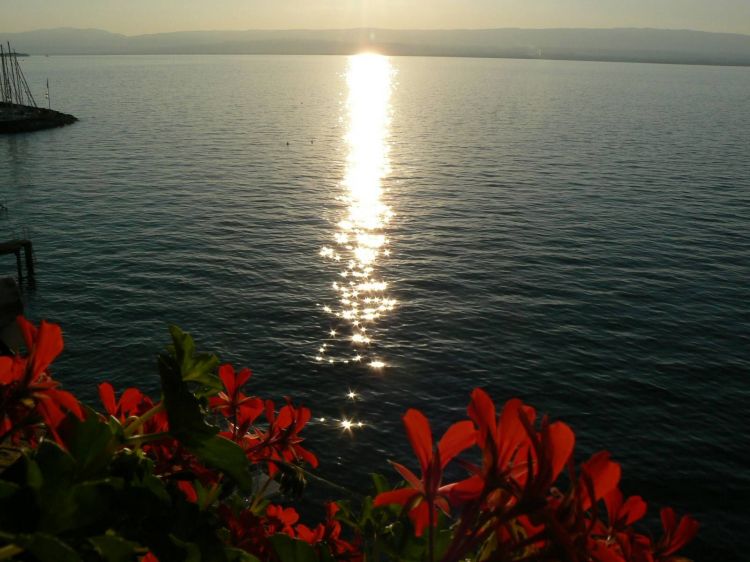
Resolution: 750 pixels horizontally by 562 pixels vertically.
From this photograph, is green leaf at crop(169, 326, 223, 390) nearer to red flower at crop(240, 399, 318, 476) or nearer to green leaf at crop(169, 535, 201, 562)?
green leaf at crop(169, 535, 201, 562)

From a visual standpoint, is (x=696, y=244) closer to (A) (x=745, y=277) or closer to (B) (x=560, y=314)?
(A) (x=745, y=277)

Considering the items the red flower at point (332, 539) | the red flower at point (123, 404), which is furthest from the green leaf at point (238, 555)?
the red flower at point (123, 404)

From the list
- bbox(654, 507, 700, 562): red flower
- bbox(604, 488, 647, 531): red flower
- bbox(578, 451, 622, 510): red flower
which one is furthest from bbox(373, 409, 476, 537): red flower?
bbox(654, 507, 700, 562): red flower

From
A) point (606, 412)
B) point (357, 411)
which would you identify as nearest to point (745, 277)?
point (606, 412)

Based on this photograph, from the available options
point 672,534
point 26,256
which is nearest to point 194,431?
point 672,534

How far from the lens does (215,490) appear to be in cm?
172

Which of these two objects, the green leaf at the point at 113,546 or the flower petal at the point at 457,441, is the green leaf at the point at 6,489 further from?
the flower petal at the point at 457,441

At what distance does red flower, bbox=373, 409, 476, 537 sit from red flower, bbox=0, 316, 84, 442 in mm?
641

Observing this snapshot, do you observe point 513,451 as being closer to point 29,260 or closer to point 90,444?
point 90,444

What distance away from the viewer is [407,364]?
27219mm

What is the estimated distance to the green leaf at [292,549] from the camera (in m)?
1.46

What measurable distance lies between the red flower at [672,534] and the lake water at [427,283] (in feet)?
64.1

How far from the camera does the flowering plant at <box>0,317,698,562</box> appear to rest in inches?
42.2

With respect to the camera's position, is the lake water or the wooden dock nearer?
the lake water
